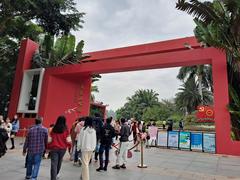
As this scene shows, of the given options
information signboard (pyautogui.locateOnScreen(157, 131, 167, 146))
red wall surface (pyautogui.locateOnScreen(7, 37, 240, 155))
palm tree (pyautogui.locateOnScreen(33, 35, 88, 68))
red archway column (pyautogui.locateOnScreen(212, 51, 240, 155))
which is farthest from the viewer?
palm tree (pyautogui.locateOnScreen(33, 35, 88, 68))

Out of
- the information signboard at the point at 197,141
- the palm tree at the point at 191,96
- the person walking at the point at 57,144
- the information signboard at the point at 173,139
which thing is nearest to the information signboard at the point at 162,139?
the information signboard at the point at 173,139

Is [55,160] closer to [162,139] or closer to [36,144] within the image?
[36,144]

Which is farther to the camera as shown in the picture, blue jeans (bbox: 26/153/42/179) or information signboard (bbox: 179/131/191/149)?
information signboard (bbox: 179/131/191/149)

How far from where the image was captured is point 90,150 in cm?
532

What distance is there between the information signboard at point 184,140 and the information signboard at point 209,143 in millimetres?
988

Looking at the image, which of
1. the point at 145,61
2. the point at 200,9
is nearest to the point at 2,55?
the point at 145,61

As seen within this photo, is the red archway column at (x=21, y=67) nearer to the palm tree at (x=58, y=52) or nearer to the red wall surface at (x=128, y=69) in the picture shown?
the red wall surface at (x=128, y=69)

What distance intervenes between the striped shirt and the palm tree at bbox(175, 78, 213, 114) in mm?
38736

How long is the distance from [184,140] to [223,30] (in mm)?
6461

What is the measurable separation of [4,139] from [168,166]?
563 centimetres

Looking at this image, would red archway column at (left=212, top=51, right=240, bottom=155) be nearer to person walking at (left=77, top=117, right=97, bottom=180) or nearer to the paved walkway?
the paved walkway

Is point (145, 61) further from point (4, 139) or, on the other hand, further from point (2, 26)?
point (2, 26)

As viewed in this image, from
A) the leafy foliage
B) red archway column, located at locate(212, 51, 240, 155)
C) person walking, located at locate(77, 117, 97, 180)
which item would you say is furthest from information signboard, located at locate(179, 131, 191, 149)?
the leafy foliage

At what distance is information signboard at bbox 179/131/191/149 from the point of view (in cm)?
1266
